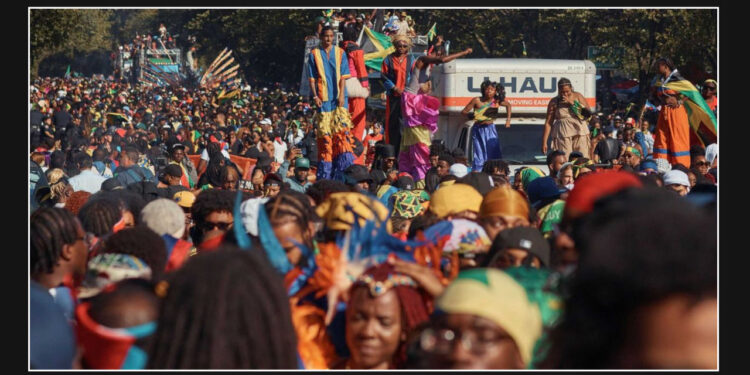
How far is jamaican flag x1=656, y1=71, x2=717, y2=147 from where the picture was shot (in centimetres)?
1197

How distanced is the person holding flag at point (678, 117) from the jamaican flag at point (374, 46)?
10.2m

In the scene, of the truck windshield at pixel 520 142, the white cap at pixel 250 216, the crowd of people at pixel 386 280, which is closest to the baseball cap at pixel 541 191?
the crowd of people at pixel 386 280

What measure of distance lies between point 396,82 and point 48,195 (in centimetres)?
460

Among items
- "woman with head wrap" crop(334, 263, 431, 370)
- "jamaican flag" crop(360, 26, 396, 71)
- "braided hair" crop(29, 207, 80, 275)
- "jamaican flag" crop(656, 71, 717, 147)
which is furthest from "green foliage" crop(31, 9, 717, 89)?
"woman with head wrap" crop(334, 263, 431, 370)

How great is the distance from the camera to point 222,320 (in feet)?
8.80

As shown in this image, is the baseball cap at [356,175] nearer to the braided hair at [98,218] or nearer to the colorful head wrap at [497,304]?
the braided hair at [98,218]

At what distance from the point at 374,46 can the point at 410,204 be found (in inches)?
623

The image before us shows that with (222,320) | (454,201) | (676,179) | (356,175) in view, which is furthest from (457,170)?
(222,320)

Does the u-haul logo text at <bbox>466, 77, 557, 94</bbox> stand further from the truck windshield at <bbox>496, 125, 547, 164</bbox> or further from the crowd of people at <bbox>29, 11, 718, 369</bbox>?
the crowd of people at <bbox>29, 11, 718, 369</bbox>

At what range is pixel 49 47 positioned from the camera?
31.2 metres

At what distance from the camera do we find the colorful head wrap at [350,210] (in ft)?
15.6

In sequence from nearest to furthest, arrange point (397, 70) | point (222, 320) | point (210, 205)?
point (222, 320)
point (210, 205)
point (397, 70)

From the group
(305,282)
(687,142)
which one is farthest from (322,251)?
(687,142)

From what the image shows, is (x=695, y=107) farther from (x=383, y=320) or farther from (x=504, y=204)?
(x=383, y=320)
